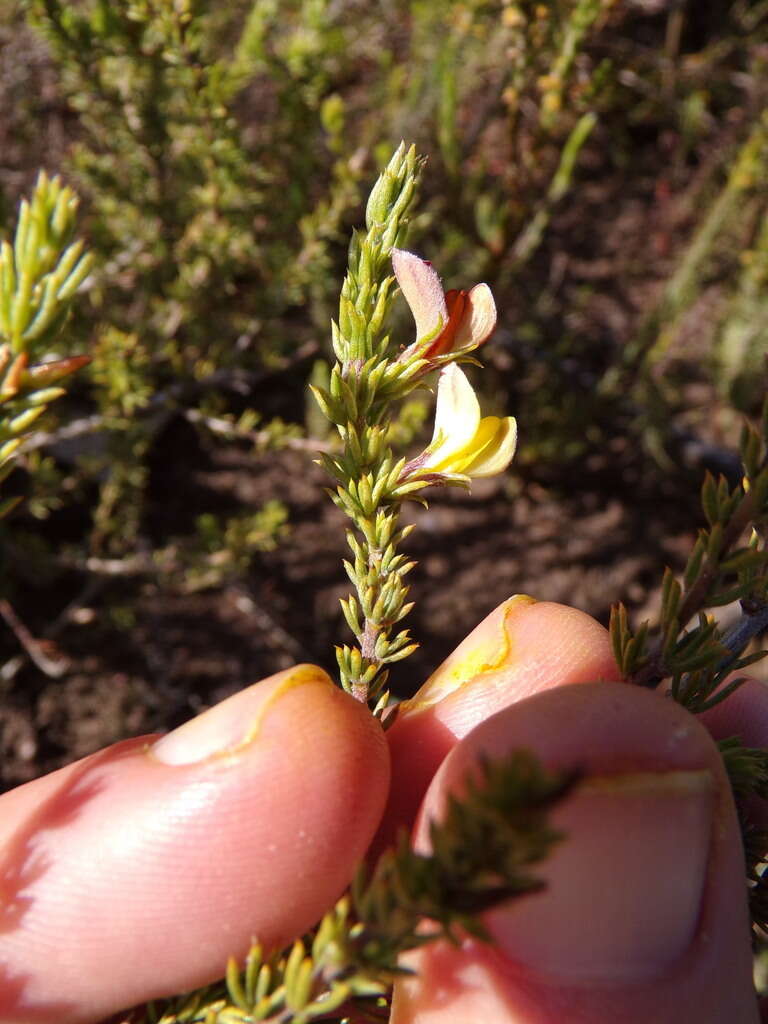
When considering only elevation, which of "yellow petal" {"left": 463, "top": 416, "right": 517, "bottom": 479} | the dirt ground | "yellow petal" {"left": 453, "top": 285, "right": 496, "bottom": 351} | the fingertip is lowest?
the dirt ground

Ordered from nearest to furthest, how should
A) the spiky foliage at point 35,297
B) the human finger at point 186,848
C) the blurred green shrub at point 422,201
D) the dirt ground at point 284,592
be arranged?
the spiky foliage at point 35,297, the human finger at point 186,848, the blurred green shrub at point 422,201, the dirt ground at point 284,592

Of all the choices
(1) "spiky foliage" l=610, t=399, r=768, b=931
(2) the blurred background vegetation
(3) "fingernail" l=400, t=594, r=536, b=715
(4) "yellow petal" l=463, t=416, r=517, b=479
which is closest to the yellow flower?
(4) "yellow petal" l=463, t=416, r=517, b=479

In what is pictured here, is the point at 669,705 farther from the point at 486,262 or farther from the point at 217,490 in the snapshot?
the point at 217,490

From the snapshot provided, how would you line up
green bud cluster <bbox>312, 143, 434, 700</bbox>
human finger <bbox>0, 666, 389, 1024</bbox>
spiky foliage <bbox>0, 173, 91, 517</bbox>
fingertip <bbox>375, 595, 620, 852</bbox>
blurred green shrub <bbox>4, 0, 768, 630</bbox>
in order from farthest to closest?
1. blurred green shrub <bbox>4, 0, 768, 630</bbox>
2. fingertip <bbox>375, 595, 620, 852</bbox>
3. human finger <bbox>0, 666, 389, 1024</bbox>
4. green bud cluster <bbox>312, 143, 434, 700</bbox>
5. spiky foliage <bbox>0, 173, 91, 517</bbox>

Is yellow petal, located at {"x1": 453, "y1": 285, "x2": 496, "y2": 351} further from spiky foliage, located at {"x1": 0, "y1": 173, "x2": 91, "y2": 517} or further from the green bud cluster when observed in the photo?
spiky foliage, located at {"x1": 0, "y1": 173, "x2": 91, "y2": 517}

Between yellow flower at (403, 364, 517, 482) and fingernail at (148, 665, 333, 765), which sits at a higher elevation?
yellow flower at (403, 364, 517, 482)

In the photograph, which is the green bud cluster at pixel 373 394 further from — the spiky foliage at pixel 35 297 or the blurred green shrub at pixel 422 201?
the blurred green shrub at pixel 422 201

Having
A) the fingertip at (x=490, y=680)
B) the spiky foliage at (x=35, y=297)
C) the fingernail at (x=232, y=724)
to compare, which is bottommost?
the fingertip at (x=490, y=680)

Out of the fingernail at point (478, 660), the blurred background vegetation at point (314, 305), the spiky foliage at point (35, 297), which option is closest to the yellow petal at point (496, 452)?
the fingernail at point (478, 660)

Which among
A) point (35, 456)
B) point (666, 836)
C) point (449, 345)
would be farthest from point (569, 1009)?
point (35, 456)
